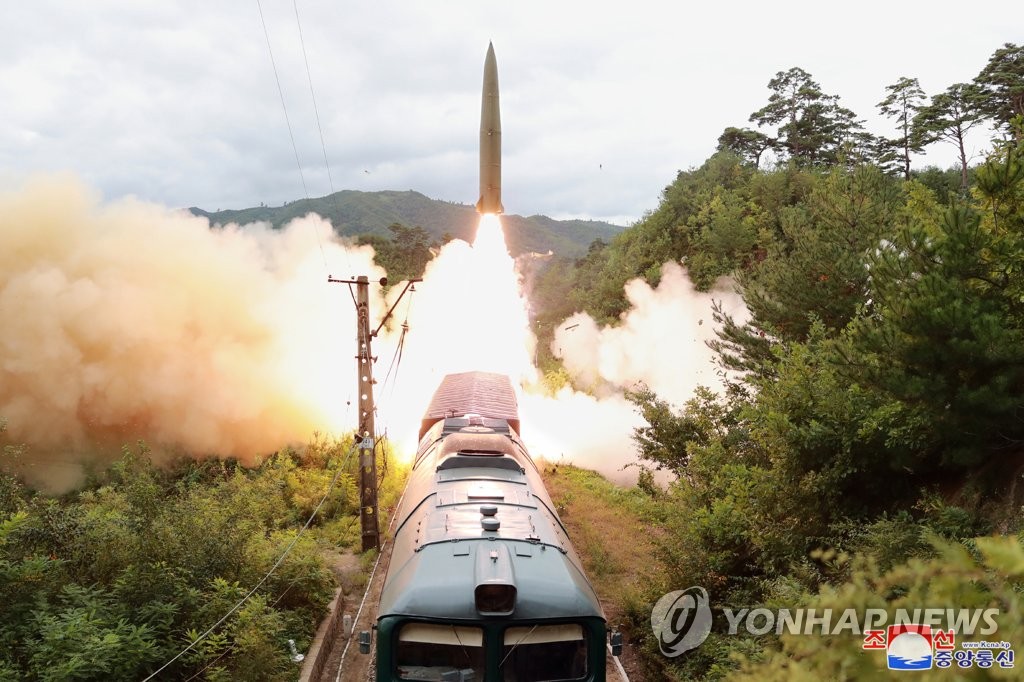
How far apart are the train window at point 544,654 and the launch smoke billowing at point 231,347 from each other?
15.1m

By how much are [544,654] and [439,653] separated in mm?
1247

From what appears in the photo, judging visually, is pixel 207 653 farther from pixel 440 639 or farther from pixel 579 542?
pixel 579 542

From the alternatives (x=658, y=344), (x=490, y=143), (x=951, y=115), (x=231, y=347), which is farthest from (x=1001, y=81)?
(x=231, y=347)

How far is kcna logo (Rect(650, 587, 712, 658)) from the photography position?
11.5m

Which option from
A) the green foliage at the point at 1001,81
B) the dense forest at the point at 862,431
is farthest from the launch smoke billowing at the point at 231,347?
the green foliage at the point at 1001,81

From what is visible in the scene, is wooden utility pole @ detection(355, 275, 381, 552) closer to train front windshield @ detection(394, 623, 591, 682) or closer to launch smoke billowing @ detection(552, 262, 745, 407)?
A: train front windshield @ detection(394, 623, 591, 682)

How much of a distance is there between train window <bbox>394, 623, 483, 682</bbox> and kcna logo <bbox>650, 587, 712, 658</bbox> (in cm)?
521

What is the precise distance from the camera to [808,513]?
11125 mm

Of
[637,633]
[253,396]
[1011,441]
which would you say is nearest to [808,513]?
[1011,441]

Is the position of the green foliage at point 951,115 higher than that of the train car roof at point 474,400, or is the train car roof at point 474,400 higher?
the green foliage at point 951,115

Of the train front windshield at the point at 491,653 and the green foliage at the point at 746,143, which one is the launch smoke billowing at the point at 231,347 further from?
the green foliage at the point at 746,143

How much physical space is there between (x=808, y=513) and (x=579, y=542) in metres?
8.02

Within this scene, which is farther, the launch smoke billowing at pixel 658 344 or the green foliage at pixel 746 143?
the green foliage at pixel 746 143
